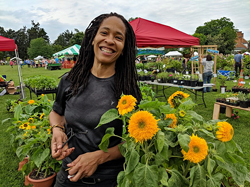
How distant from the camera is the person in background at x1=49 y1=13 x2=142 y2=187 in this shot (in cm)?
110

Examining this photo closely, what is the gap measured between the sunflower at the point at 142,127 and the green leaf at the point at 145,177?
4.9 inches

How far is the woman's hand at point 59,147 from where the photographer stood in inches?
42.3

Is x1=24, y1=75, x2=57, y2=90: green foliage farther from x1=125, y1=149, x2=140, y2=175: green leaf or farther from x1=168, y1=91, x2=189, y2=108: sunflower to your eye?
x1=125, y1=149, x2=140, y2=175: green leaf

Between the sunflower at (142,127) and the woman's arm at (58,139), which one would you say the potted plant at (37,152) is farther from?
the sunflower at (142,127)

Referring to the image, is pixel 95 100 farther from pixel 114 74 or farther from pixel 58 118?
pixel 58 118

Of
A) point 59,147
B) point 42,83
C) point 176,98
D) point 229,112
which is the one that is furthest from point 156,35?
point 59,147

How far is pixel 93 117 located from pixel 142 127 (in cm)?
48

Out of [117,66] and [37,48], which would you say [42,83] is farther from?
[37,48]

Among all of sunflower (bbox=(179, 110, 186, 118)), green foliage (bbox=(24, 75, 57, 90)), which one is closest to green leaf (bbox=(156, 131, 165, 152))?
sunflower (bbox=(179, 110, 186, 118))

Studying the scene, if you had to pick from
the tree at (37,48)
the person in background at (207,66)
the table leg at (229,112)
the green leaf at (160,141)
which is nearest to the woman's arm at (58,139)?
the green leaf at (160,141)

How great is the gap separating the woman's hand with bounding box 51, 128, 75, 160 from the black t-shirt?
65 millimetres

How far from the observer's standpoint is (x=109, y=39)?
118 centimetres

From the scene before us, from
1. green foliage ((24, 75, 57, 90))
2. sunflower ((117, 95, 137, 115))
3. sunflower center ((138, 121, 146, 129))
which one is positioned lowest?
green foliage ((24, 75, 57, 90))

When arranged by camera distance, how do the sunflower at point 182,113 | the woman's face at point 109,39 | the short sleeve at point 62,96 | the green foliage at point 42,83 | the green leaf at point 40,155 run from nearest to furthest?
the sunflower at point 182,113, the woman's face at point 109,39, the short sleeve at point 62,96, the green leaf at point 40,155, the green foliage at point 42,83
